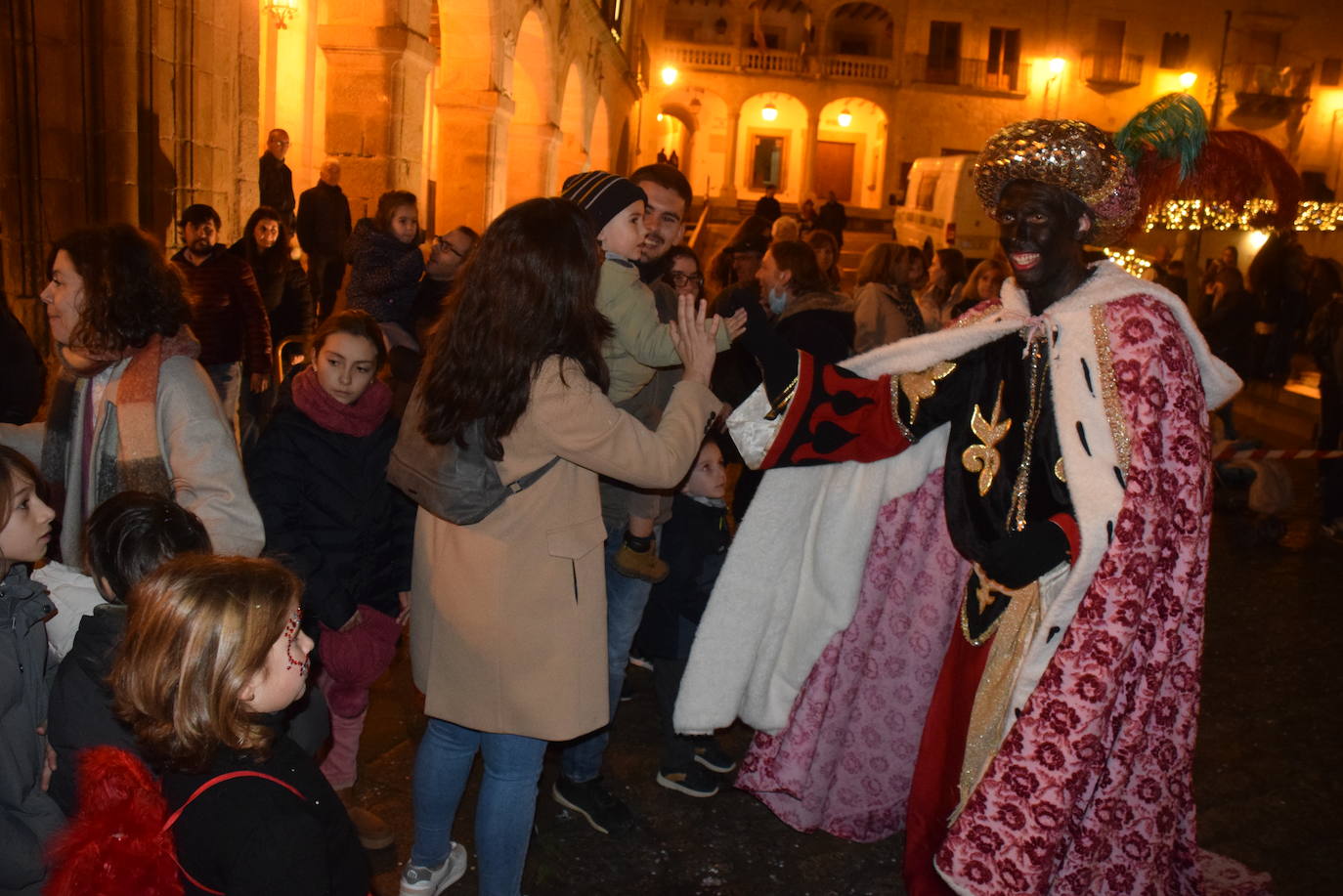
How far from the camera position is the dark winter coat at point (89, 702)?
209 cm

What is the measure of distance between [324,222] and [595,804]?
666 cm

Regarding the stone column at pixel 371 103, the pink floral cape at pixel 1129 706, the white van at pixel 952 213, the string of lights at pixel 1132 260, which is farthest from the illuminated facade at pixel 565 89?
the white van at pixel 952 213

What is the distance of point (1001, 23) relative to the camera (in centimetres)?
3784

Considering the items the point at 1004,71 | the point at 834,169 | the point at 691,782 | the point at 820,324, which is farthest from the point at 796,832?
the point at 834,169

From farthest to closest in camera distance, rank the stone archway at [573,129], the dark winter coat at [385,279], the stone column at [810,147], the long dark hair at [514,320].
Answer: the stone column at [810,147] < the stone archway at [573,129] < the dark winter coat at [385,279] < the long dark hair at [514,320]

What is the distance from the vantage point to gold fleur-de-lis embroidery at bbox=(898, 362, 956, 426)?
3.06 meters

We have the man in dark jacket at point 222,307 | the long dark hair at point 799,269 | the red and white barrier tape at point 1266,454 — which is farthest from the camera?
the red and white barrier tape at point 1266,454

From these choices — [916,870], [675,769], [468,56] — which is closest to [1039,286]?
[916,870]

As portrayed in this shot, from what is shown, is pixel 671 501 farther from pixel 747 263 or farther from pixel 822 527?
pixel 747 263

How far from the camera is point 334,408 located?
324 centimetres

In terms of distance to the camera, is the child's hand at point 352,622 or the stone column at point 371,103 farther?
the stone column at point 371,103

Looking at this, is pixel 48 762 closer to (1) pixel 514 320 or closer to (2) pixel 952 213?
(1) pixel 514 320

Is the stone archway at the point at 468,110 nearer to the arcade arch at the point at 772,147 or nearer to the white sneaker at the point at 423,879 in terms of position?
the white sneaker at the point at 423,879

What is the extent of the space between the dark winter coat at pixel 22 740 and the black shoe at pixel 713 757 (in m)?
2.27
